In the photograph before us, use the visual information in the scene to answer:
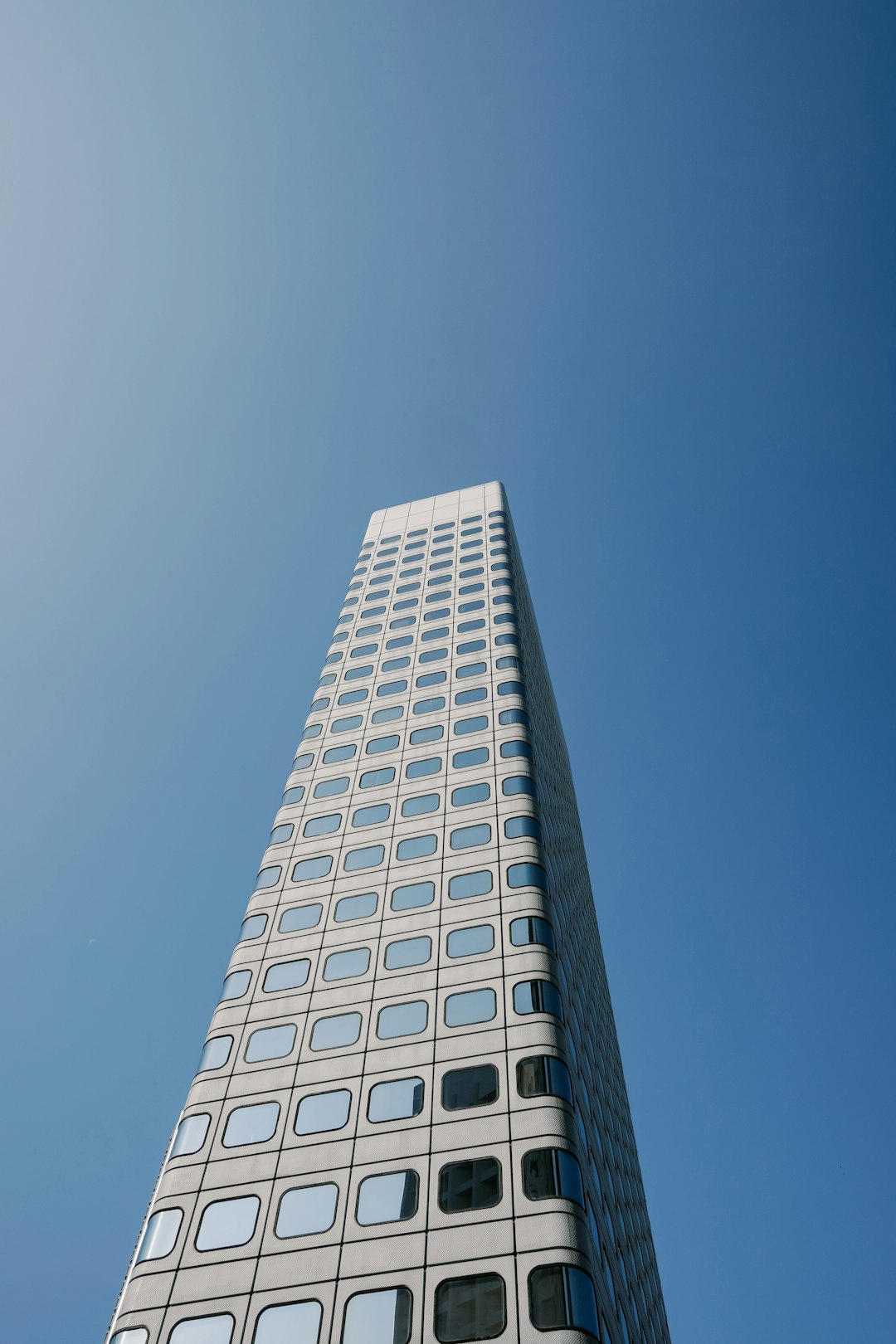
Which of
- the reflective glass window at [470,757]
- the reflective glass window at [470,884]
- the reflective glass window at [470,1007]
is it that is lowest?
the reflective glass window at [470,1007]

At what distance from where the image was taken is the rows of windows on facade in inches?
915

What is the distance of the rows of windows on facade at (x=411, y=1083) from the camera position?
23250mm

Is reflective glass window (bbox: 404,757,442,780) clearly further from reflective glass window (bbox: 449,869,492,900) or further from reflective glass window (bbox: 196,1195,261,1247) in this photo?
reflective glass window (bbox: 196,1195,261,1247)

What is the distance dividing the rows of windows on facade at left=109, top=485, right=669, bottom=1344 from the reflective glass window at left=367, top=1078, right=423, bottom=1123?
6cm

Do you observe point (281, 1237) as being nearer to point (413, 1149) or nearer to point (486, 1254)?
point (413, 1149)

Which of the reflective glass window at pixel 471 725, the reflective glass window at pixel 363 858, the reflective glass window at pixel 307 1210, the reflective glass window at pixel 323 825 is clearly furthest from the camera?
the reflective glass window at pixel 471 725

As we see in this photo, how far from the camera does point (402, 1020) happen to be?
30828mm

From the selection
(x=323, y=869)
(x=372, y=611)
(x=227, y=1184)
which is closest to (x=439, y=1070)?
(x=227, y=1184)

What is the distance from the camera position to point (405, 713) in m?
48.9

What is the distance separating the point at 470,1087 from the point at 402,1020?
3.87 meters

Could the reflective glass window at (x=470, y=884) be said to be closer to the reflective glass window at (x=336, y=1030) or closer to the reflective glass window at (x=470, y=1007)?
the reflective glass window at (x=470, y=1007)

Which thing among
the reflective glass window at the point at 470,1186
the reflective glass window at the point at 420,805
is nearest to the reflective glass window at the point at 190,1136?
the reflective glass window at the point at 470,1186

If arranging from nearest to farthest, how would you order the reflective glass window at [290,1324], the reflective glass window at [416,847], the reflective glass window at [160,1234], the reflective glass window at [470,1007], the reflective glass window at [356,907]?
1. the reflective glass window at [290,1324]
2. the reflective glass window at [160,1234]
3. the reflective glass window at [470,1007]
4. the reflective glass window at [356,907]
5. the reflective glass window at [416,847]

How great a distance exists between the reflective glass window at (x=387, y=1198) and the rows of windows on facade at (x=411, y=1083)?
6 cm
